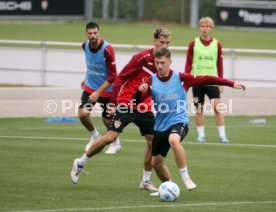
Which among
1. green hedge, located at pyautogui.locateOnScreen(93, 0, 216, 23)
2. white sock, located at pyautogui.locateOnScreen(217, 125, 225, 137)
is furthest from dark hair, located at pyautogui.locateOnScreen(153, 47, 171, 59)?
green hedge, located at pyautogui.locateOnScreen(93, 0, 216, 23)

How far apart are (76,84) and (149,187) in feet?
48.6

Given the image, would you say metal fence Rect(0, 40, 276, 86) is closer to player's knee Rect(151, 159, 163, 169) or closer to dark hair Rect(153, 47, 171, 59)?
player's knee Rect(151, 159, 163, 169)

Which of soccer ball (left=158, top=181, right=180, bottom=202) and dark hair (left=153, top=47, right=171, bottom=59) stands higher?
dark hair (left=153, top=47, right=171, bottom=59)

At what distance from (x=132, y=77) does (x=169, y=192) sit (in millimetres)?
2479

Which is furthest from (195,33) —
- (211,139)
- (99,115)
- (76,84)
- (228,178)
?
(228,178)

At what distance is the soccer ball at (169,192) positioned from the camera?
37.5 feet

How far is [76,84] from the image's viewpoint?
27.1 metres

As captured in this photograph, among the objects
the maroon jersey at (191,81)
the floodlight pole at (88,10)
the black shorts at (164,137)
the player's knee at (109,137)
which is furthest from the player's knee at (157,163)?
the floodlight pole at (88,10)

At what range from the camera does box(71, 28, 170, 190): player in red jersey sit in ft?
41.9

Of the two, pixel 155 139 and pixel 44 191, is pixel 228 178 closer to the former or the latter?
pixel 155 139

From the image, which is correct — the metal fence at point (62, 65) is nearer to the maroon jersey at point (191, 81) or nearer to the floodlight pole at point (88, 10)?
the maroon jersey at point (191, 81)

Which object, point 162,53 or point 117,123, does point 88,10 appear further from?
point 162,53

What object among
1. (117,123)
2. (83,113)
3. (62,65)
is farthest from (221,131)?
(62,65)

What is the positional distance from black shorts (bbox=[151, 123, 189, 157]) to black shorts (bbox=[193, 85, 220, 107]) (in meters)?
5.86
